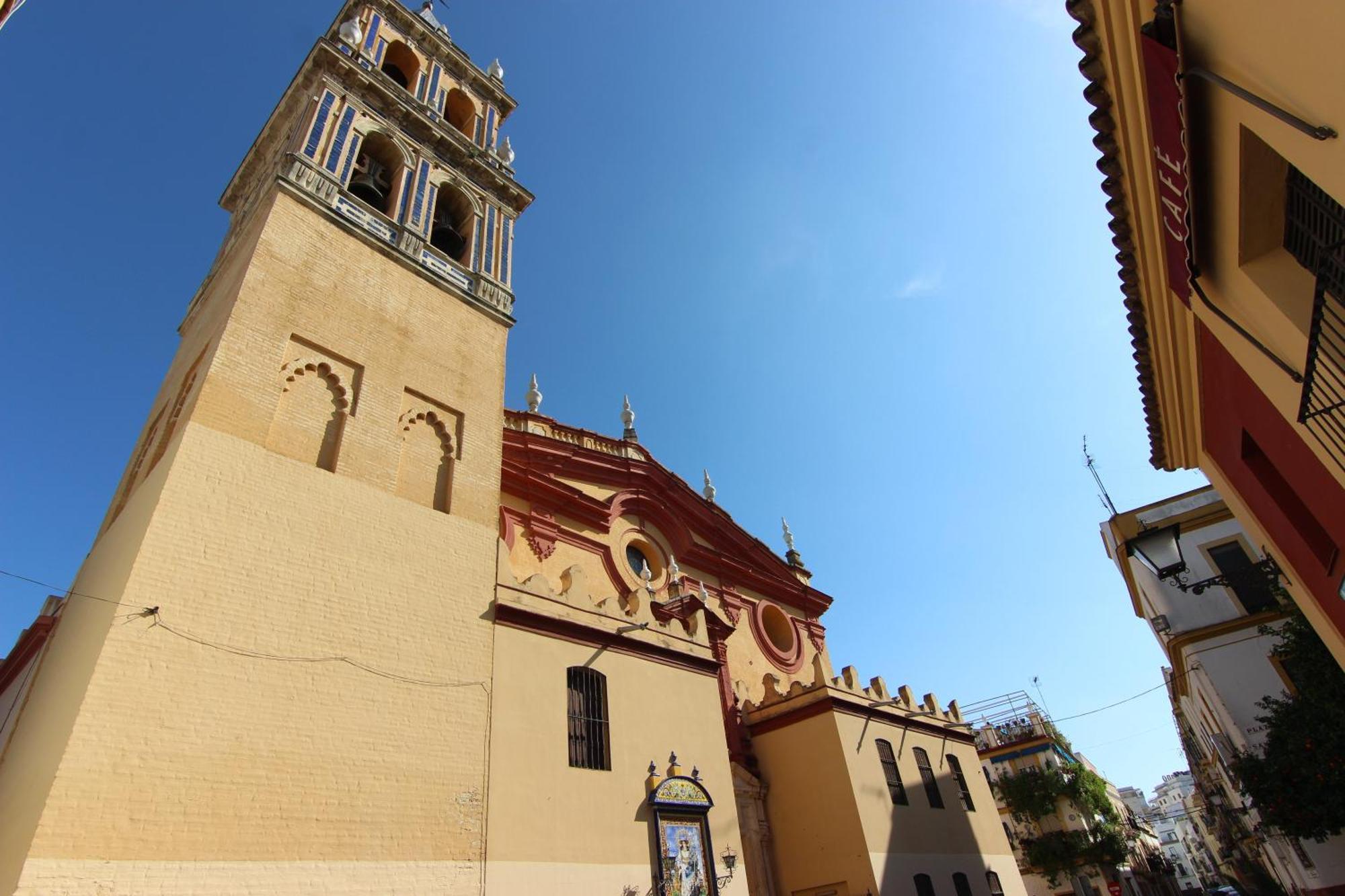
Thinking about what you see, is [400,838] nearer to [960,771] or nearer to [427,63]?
[960,771]

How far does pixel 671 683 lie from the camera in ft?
40.8

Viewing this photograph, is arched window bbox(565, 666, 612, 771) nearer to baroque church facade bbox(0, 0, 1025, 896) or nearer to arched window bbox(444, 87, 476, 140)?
baroque church facade bbox(0, 0, 1025, 896)

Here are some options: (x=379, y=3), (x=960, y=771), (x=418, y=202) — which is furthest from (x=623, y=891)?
(x=379, y=3)

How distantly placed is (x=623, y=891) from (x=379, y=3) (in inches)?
808

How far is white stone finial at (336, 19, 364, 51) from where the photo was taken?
16.3m

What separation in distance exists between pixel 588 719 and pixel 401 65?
17511 mm

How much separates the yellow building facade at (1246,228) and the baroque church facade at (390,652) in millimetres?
8613

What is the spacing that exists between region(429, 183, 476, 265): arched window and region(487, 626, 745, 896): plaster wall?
30.6 feet

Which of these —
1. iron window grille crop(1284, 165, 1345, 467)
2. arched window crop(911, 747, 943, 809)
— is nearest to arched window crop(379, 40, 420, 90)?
iron window grille crop(1284, 165, 1345, 467)

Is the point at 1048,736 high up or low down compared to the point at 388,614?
up

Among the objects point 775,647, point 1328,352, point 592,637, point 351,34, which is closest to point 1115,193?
point 1328,352

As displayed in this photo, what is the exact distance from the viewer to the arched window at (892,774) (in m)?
15.9

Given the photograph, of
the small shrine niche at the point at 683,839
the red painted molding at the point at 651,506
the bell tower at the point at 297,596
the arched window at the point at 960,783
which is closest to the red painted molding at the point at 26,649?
the bell tower at the point at 297,596

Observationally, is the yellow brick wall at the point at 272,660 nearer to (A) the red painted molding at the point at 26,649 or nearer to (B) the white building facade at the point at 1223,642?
(A) the red painted molding at the point at 26,649
